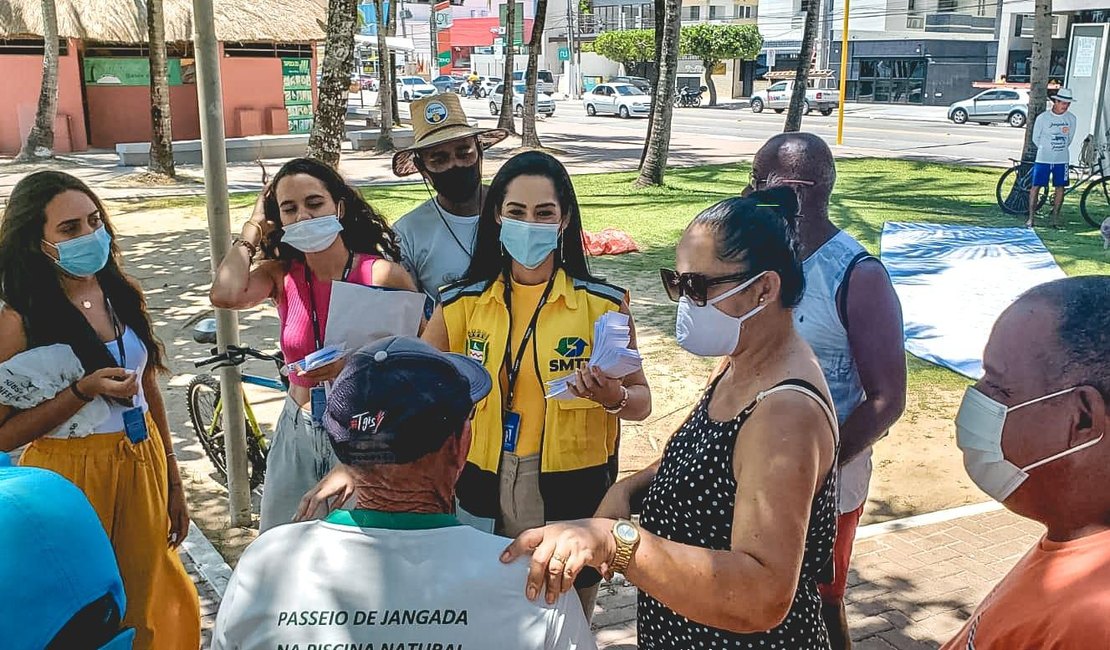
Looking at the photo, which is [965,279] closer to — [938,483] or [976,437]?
[938,483]

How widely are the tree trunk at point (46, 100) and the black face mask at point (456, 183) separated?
1912 cm

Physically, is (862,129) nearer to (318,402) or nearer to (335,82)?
(335,82)

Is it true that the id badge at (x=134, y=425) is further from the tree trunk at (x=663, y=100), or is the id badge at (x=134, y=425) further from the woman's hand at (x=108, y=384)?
the tree trunk at (x=663, y=100)

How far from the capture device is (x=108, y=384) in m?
2.98

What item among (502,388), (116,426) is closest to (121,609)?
(502,388)

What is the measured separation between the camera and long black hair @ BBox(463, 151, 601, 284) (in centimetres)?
316

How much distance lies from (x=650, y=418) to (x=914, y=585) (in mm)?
2493

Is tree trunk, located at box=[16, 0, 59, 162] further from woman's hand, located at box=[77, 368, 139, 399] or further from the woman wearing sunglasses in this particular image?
the woman wearing sunglasses

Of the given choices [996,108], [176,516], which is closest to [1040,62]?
[176,516]

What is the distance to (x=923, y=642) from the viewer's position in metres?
3.85

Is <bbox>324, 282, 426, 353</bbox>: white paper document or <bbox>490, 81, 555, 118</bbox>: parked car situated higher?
<bbox>490, 81, 555, 118</bbox>: parked car

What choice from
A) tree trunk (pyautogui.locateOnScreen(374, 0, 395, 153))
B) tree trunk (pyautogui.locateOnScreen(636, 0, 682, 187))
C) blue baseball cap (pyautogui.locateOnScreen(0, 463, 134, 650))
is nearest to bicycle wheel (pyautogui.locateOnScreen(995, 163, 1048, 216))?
tree trunk (pyautogui.locateOnScreen(636, 0, 682, 187))

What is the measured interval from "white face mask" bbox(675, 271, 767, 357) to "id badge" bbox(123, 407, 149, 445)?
1.94 meters

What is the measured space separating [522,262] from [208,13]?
86.2 inches
